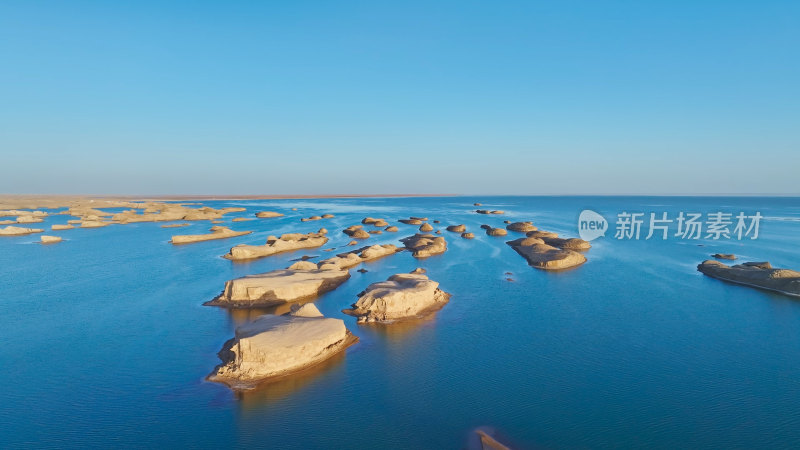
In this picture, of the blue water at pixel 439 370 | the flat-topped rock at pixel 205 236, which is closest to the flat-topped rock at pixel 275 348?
the blue water at pixel 439 370

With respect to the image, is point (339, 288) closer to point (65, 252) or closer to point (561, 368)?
point (561, 368)

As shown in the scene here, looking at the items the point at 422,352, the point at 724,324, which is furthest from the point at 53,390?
the point at 724,324

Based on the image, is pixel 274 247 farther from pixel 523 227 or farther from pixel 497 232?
pixel 523 227

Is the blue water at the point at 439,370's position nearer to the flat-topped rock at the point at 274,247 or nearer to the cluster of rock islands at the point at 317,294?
the cluster of rock islands at the point at 317,294

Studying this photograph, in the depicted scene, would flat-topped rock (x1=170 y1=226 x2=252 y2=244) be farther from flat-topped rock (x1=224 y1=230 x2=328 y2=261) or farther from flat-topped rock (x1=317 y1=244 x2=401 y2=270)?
flat-topped rock (x1=317 y1=244 x2=401 y2=270)

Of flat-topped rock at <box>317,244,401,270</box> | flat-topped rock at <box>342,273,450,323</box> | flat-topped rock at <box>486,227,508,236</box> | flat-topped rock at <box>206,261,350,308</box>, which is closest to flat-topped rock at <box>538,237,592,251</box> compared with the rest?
flat-topped rock at <box>486,227,508,236</box>

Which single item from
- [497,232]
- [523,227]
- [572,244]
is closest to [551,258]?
[572,244]
